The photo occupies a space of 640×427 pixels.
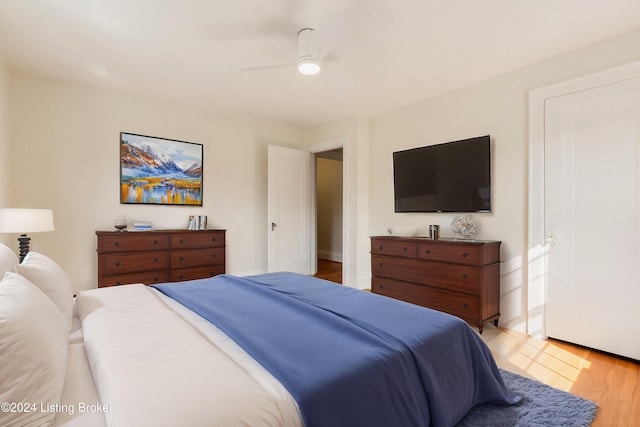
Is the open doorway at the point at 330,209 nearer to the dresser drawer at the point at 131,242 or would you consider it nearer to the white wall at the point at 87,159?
the white wall at the point at 87,159

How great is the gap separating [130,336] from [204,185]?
3.35m

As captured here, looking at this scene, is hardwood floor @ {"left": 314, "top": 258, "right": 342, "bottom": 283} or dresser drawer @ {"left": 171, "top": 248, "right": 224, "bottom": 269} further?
hardwood floor @ {"left": 314, "top": 258, "right": 342, "bottom": 283}

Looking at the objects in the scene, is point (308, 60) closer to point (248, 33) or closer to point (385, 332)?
point (248, 33)

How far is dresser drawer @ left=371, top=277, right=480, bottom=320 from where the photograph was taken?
2.96 meters

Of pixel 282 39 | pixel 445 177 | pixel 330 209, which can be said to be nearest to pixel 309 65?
pixel 282 39

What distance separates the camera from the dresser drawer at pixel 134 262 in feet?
11.0

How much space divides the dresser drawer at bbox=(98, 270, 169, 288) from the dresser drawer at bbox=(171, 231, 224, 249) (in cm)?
34

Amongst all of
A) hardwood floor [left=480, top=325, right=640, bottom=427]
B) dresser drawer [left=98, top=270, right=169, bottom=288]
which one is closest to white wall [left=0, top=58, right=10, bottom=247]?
dresser drawer [left=98, top=270, right=169, bottom=288]

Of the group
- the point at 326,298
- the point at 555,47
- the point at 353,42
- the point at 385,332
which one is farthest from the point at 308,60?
the point at 555,47

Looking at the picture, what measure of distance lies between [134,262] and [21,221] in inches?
45.7

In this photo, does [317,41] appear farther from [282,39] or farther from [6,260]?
[6,260]

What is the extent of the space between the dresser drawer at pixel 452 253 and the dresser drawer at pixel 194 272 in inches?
97.4

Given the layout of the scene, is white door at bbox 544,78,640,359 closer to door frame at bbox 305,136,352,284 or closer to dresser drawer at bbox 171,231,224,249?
door frame at bbox 305,136,352,284

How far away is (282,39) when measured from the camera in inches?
102
